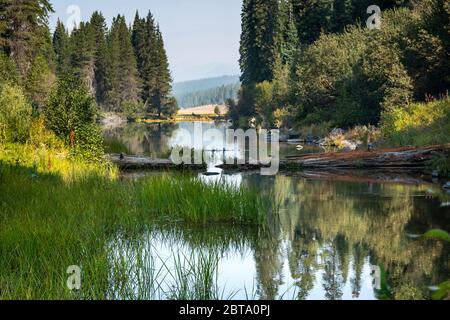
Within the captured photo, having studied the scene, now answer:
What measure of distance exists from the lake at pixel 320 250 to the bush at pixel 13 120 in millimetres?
7388

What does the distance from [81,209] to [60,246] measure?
2.56 meters

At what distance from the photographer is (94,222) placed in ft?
28.1

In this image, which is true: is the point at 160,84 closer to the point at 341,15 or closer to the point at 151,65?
the point at 151,65

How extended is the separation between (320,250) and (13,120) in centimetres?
1095

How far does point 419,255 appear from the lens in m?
7.97

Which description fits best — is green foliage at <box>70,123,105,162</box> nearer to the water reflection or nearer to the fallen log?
the fallen log

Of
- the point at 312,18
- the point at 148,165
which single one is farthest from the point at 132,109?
the point at 148,165

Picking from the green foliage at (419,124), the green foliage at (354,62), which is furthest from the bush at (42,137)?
the green foliage at (354,62)

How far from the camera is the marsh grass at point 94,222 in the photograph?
592cm

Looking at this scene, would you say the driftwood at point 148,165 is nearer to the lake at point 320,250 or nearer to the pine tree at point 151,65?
the lake at point 320,250

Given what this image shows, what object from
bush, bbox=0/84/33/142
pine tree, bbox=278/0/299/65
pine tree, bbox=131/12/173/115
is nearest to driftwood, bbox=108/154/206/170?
bush, bbox=0/84/33/142

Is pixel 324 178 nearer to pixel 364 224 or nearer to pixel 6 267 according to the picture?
pixel 364 224
